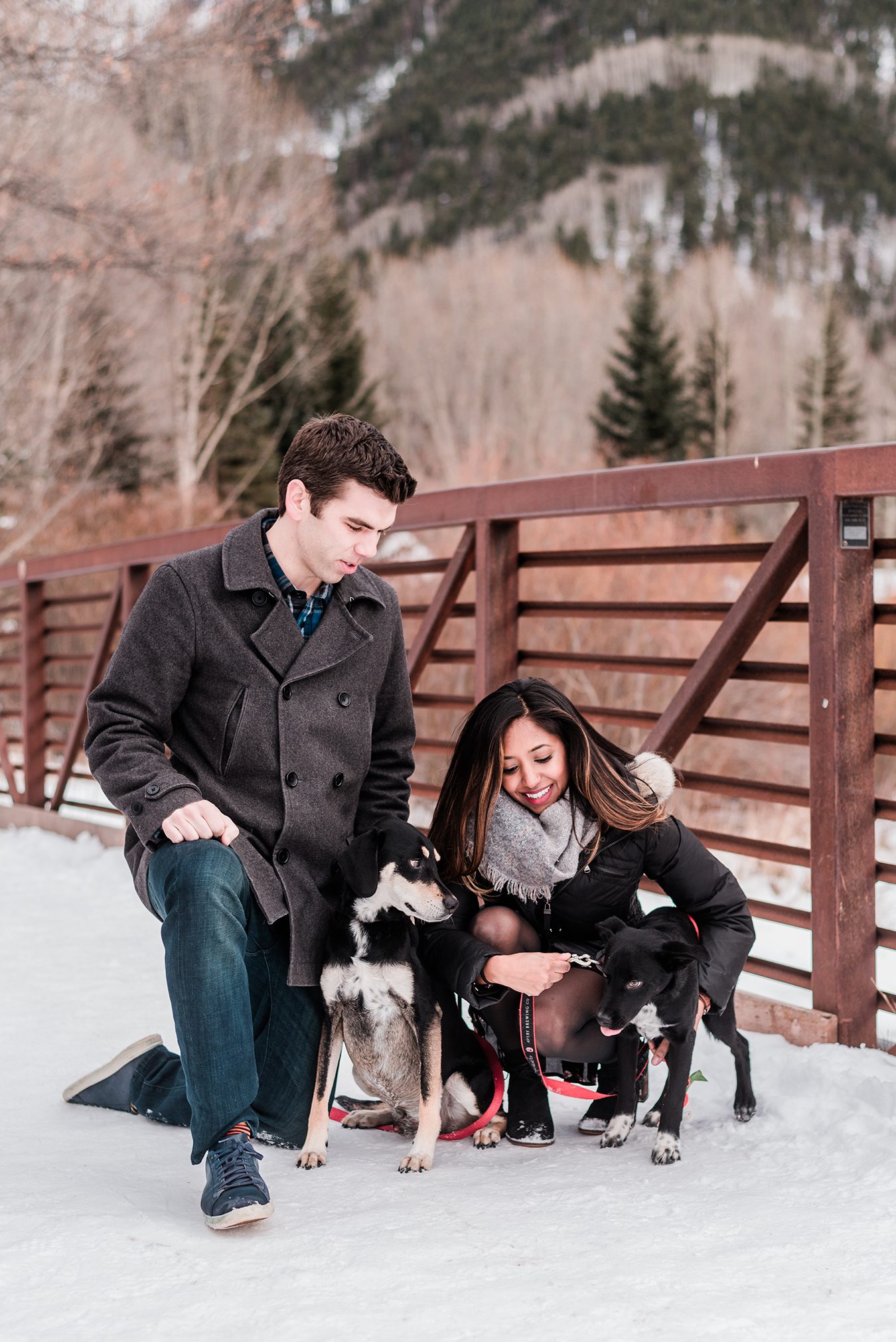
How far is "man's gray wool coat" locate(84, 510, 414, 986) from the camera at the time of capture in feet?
8.13

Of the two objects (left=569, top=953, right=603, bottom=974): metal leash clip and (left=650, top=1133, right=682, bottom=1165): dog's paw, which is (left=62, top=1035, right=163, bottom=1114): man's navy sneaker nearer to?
(left=569, top=953, right=603, bottom=974): metal leash clip

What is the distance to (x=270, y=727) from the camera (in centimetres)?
252

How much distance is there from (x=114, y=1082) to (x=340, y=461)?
1.56 metres

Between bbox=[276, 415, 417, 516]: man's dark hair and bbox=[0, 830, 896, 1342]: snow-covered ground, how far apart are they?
1.37m

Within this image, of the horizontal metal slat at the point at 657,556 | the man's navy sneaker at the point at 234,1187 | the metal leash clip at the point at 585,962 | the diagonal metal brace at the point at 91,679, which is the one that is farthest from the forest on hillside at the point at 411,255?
the man's navy sneaker at the point at 234,1187

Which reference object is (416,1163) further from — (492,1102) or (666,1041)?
(666,1041)

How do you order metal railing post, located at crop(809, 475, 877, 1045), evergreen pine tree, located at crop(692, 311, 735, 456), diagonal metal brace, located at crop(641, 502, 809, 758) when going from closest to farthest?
metal railing post, located at crop(809, 475, 877, 1045), diagonal metal brace, located at crop(641, 502, 809, 758), evergreen pine tree, located at crop(692, 311, 735, 456)

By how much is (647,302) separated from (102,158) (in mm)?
14086

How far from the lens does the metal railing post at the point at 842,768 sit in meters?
3.10

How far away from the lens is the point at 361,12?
210 feet

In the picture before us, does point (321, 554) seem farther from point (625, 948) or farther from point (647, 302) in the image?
point (647, 302)

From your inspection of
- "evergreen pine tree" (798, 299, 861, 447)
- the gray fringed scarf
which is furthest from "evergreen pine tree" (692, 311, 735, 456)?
the gray fringed scarf

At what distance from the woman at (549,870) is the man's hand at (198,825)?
0.57 metres

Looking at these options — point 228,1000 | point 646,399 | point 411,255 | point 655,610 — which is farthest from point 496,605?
point 411,255
